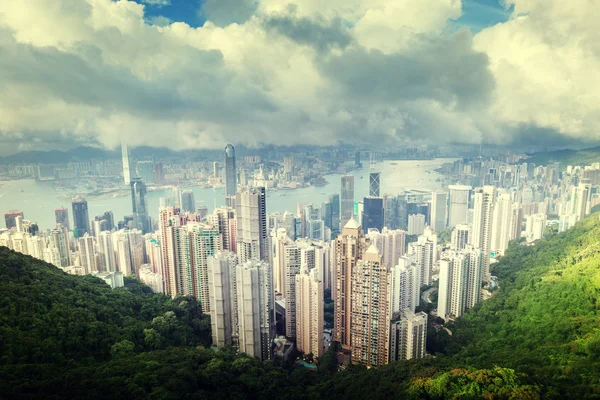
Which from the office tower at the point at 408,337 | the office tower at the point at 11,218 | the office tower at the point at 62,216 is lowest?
the office tower at the point at 408,337

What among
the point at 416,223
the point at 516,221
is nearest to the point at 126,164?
the point at 416,223

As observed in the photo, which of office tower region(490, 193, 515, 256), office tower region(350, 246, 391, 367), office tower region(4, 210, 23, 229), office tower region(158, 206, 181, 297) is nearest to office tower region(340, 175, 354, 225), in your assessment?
office tower region(490, 193, 515, 256)

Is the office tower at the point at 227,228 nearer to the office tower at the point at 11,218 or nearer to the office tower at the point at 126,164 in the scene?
the office tower at the point at 126,164

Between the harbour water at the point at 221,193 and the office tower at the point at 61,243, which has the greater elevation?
the harbour water at the point at 221,193

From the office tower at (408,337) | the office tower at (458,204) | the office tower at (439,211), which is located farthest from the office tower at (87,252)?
the office tower at (458,204)

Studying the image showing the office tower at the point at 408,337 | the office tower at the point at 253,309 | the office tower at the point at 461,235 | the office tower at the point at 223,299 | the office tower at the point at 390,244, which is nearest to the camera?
the office tower at the point at 408,337

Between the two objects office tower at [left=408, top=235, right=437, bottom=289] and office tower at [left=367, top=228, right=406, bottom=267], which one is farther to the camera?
office tower at [left=367, top=228, right=406, bottom=267]

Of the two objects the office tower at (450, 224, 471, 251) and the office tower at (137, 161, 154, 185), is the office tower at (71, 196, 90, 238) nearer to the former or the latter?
the office tower at (137, 161, 154, 185)
